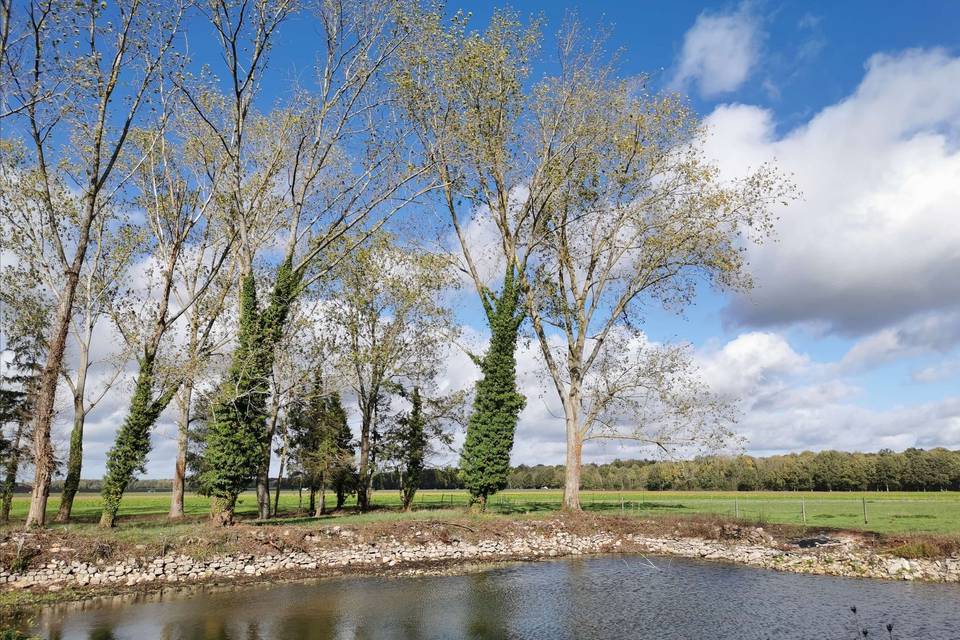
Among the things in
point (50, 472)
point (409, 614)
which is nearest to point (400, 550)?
point (409, 614)

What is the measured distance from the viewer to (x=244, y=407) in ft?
82.5

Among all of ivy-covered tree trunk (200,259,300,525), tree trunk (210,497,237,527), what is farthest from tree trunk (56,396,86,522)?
tree trunk (210,497,237,527)

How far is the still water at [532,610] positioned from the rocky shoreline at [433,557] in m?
1.49

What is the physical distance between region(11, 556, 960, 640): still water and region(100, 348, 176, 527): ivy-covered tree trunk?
10850mm

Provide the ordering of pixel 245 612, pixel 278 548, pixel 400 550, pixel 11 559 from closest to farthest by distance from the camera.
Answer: pixel 245 612 → pixel 11 559 → pixel 278 548 → pixel 400 550

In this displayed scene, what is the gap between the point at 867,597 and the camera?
1670 cm

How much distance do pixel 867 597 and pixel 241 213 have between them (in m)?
25.9

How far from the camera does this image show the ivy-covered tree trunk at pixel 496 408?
30062 mm

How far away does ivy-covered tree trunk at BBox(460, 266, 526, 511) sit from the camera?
30.1m

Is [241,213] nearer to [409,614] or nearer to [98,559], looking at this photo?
[98,559]

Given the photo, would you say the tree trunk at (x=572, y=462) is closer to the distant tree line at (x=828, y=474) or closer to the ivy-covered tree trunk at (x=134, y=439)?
the ivy-covered tree trunk at (x=134, y=439)

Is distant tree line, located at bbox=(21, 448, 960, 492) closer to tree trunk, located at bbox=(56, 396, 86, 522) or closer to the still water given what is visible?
tree trunk, located at bbox=(56, 396, 86, 522)

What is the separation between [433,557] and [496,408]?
965 centimetres

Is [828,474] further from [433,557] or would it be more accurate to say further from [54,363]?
[54,363]
